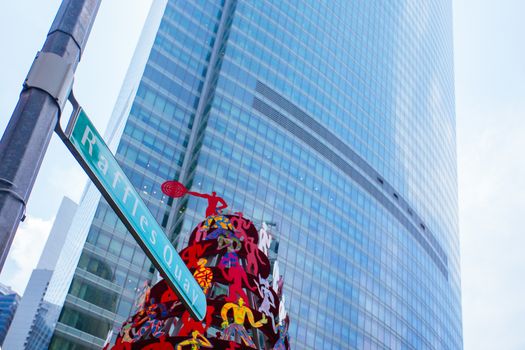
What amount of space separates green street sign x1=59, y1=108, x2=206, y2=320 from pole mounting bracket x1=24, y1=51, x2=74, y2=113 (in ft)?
0.84

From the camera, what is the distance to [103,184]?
216 inches

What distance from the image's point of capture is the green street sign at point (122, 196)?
529cm

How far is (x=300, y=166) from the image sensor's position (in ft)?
267

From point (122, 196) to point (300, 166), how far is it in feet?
249

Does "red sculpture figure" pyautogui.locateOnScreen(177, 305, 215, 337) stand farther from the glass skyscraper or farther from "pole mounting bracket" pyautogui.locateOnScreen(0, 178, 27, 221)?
the glass skyscraper

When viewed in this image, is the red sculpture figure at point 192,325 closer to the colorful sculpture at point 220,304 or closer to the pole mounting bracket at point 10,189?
the colorful sculpture at point 220,304

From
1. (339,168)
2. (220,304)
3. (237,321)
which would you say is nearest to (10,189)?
(220,304)

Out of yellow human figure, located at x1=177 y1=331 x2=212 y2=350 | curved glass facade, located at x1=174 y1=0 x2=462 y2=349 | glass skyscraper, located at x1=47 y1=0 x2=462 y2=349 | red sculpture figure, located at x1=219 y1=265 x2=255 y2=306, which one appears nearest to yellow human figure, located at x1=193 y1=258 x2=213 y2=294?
red sculpture figure, located at x1=219 y1=265 x2=255 y2=306

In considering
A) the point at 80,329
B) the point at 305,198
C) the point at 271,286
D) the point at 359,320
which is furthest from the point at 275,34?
the point at 271,286

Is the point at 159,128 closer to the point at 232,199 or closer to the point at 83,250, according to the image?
the point at 232,199

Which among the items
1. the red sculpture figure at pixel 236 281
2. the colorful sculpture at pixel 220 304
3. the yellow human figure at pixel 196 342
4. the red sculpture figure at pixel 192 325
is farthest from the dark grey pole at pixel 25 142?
the red sculpture figure at pixel 236 281

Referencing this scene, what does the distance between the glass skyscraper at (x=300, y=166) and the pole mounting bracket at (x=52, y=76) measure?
54.1 metres

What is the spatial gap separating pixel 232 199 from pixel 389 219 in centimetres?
3585

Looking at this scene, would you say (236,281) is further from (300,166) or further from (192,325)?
(300,166)
